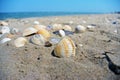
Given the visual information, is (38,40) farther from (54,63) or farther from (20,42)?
(54,63)

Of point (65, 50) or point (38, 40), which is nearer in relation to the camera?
point (65, 50)

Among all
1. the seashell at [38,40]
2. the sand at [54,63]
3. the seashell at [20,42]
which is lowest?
the sand at [54,63]

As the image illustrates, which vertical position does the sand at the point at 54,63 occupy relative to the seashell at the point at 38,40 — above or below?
below

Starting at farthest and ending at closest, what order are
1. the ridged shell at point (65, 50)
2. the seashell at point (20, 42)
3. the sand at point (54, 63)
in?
the seashell at point (20, 42)
the ridged shell at point (65, 50)
the sand at point (54, 63)

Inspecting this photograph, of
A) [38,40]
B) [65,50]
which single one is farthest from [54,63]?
[38,40]

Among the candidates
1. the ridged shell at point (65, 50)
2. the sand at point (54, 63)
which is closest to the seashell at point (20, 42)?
the sand at point (54, 63)

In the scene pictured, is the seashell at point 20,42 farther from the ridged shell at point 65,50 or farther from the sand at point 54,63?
the ridged shell at point 65,50

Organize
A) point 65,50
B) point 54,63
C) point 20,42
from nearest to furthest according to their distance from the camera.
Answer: point 54,63, point 65,50, point 20,42

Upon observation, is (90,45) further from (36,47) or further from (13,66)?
(13,66)

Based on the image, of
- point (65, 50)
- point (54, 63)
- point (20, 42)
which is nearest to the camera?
point (54, 63)

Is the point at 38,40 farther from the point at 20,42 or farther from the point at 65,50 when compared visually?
the point at 65,50

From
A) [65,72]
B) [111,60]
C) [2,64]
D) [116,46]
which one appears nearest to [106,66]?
[111,60]
